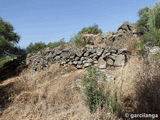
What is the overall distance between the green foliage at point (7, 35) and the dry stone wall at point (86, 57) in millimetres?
2396

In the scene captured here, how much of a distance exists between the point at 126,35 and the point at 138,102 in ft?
15.3

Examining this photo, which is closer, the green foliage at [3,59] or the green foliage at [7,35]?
the green foliage at [7,35]

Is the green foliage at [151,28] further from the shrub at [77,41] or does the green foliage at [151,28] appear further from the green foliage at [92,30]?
the green foliage at [92,30]

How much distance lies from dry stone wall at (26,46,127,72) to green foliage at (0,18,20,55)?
2.40 m

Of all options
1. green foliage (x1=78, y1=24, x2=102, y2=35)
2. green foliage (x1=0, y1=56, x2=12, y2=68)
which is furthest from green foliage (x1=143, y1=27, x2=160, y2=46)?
green foliage (x1=0, y1=56, x2=12, y2=68)

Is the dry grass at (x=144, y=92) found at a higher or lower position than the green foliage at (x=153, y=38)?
lower

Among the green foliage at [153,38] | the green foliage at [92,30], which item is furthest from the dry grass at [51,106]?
the green foliage at [92,30]

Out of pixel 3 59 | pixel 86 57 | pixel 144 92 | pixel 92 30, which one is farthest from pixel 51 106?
pixel 92 30

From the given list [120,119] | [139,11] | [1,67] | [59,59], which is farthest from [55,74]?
[139,11]

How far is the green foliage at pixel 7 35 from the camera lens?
21.2 feet

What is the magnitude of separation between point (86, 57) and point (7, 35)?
18.9ft

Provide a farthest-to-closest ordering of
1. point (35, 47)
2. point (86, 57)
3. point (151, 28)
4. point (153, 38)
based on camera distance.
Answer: point (35, 47)
point (86, 57)
point (151, 28)
point (153, 38)

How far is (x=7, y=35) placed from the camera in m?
7.18

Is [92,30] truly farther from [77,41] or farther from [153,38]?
[153,38]
